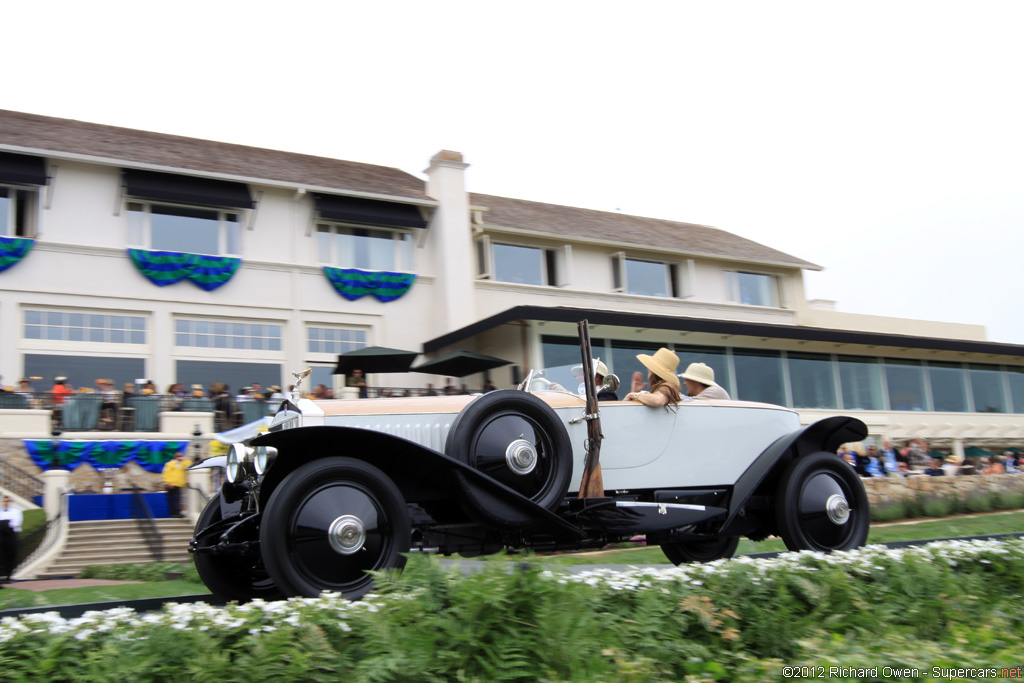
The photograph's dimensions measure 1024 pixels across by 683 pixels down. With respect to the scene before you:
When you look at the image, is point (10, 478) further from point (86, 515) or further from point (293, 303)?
point (293, 303)

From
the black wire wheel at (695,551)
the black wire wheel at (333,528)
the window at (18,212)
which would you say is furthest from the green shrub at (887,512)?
the window at (18,212)

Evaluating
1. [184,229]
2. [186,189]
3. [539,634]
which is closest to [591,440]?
[539,634]

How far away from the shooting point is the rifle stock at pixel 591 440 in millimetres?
6711

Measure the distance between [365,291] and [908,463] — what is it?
1502 cm

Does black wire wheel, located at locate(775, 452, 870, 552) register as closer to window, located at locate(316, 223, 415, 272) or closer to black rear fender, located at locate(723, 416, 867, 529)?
black rear fender, located at locate(723, 416, 867, 529)

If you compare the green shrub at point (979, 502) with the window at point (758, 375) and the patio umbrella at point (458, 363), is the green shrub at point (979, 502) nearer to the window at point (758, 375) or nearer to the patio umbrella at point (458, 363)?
the window at point (758, 375)

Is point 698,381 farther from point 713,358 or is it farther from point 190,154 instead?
point 190,154

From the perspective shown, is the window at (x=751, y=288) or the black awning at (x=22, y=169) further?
the window at (x=751, y=288)

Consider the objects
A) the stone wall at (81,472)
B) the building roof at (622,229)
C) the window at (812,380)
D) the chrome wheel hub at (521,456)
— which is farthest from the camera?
the window at (812,380)

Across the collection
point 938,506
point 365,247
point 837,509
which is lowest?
point 938,506

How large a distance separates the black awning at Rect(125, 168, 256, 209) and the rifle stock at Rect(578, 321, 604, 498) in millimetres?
16695

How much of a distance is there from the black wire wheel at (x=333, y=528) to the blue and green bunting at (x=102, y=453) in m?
13.1

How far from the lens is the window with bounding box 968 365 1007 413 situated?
31.2 meters

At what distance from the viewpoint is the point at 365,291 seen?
23250mm
